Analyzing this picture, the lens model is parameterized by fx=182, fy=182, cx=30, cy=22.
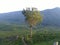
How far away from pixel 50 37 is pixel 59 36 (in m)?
4.31

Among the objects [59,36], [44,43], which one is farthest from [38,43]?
[59,36]

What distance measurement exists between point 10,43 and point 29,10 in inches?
497

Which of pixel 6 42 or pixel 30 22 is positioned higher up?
pixel 30 22

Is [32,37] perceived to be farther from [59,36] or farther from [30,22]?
[59,36]

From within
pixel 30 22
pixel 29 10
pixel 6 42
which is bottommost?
pixel 6 42

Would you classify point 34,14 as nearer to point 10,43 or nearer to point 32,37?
point 32,37

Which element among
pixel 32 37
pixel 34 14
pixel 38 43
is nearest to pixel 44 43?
pixel 38 43

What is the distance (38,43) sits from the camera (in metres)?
56.6

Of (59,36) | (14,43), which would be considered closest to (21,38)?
(14,43)

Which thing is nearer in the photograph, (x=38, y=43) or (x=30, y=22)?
(x=38, y=43)

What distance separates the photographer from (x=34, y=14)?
197 ft

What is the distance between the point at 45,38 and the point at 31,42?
5526mm

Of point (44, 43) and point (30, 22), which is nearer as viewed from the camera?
point (44, 43)

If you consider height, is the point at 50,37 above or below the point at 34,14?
below
